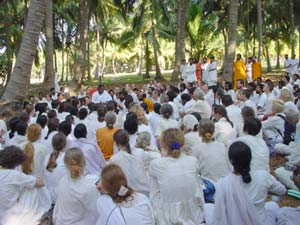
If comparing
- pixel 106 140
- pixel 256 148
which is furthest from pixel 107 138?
pixel 256 148

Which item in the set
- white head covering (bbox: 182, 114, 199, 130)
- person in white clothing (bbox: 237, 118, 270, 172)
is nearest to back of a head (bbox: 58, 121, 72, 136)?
white head covering (bbox: 182, 114, 199, 130)

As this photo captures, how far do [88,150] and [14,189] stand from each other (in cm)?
167

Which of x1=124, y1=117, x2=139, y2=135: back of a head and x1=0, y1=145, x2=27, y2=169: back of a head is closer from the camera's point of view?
x1=0, y1=145, x2=27, y2=169: back of a head

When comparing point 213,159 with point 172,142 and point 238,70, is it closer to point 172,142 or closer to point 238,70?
point 172,142

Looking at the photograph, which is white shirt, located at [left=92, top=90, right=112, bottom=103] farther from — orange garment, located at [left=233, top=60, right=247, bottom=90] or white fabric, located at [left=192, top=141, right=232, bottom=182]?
white fabric, located at [left=192, top=141, right=232, bottom=182]

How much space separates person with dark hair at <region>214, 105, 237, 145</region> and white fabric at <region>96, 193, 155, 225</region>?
3748 mm

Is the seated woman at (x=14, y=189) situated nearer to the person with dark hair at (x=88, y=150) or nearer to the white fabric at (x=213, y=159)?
the person with dark hair at (x=88, y=150)

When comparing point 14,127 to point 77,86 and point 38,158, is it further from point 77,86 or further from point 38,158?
point 77,86

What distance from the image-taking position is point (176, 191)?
4.95 metres

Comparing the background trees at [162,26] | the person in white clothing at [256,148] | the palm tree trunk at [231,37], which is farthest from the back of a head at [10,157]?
the background trees at [162,26]

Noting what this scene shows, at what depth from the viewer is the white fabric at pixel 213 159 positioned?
19.5ft

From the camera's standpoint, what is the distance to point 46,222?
17.7 ft

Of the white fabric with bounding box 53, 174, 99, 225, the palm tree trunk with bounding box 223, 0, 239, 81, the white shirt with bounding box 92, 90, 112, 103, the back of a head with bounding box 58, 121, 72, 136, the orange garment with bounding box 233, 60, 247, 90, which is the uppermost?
the palm tree trunk with bounding box 223, 0, 239, 81

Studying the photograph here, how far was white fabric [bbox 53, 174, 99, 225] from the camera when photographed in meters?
4.86
